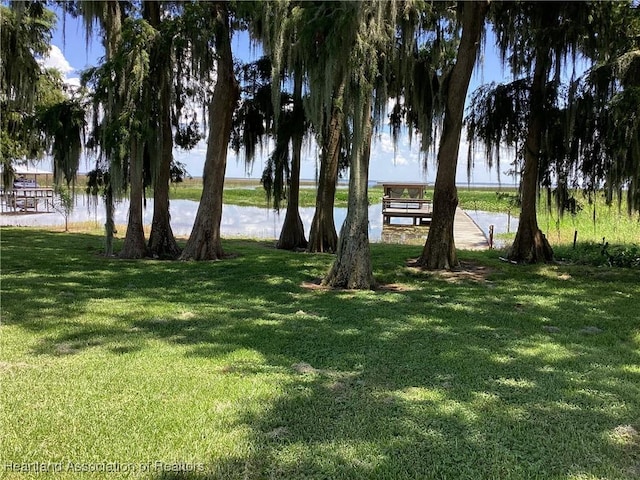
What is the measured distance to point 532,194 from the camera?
9.51 meters

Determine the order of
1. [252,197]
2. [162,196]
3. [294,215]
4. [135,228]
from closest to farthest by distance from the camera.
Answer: [135,228], [162,196], [294,215], [252,197]

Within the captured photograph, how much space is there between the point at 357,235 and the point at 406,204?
18864mm

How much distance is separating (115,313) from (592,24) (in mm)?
8576

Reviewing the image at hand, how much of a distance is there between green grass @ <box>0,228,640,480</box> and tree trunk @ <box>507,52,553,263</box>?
3321mm

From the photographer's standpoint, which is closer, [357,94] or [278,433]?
[278,433]

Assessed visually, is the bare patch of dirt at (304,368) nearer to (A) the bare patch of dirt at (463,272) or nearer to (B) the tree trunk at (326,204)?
(A) the bare patch of dirt at (463,272)

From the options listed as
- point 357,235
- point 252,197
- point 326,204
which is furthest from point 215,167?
point 252,197

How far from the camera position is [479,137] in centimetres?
985

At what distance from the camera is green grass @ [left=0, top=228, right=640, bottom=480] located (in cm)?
228

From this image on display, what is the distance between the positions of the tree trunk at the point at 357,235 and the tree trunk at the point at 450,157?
207cm

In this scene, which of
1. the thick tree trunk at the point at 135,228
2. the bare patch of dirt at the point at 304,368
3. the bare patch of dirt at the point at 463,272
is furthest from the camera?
the thick tree trunk at the point at 135,228

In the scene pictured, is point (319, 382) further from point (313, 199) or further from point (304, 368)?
point (313, 199)

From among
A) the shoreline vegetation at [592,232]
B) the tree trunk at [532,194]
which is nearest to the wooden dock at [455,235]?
the shoreline vegetation at [592,232]

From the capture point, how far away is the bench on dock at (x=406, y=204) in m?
22.2
